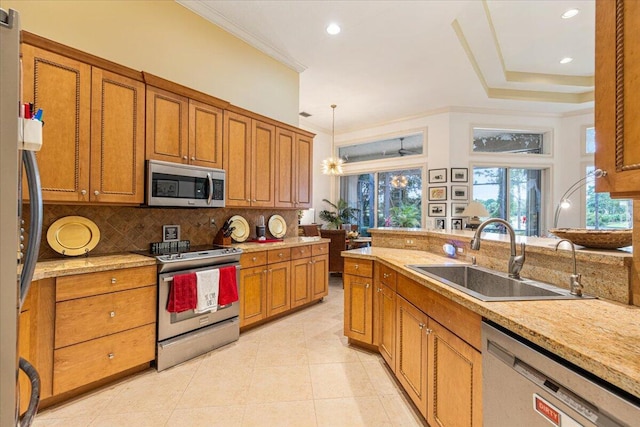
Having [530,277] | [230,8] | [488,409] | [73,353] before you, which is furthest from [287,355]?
[230,8]

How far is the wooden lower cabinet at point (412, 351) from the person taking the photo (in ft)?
5.62

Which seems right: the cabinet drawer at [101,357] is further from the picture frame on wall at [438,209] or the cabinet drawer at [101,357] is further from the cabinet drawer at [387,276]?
the picture frame on wall at [438,209]

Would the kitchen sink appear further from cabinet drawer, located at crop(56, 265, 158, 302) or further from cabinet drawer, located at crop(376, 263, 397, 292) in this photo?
cabinet drawer, located at crop(56, 265, 158, 302)

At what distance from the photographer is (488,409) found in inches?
45.8

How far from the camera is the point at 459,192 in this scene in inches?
232

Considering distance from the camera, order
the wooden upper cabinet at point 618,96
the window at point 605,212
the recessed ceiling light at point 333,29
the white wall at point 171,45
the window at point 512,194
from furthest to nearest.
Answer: the window at point 512,194
the window at point 605,212
the recessed ceiling light at point 333,29
the white wall at point 171,45
the wooden upper cabinet at point 618,96

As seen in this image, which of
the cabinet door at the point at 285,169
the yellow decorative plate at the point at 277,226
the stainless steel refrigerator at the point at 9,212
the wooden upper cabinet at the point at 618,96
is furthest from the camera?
the yellow decorative plate at the point at 277,226

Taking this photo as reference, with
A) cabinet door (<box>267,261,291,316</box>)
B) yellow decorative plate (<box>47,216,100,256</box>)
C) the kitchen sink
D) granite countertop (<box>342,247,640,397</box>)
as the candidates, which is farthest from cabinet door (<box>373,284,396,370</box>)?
yellow decorative plate (<box>47,216,100,256</box>)

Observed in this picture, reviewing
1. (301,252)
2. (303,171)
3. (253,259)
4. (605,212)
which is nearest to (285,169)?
(303,171)

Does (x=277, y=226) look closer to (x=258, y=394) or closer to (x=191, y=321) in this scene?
(x=191, y=321)

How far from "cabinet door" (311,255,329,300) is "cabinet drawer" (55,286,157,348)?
6.70 feet

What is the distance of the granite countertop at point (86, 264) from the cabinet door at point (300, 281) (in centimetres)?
169

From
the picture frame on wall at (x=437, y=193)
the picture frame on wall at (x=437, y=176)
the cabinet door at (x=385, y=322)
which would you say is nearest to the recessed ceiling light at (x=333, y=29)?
the cabinet door at (x=385, y=322)

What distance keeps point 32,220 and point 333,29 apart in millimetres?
3635
